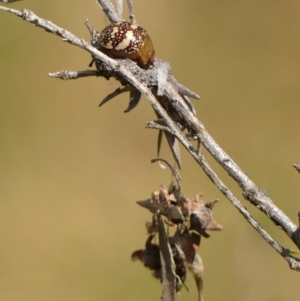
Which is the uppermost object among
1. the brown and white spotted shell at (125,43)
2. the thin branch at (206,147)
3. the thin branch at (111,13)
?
the thin branch at (111,13)

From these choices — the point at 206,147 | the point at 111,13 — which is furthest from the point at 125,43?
the point at 206,147

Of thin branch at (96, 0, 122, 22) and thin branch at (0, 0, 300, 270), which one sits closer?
thin branch at (0, 0, 300, 270)

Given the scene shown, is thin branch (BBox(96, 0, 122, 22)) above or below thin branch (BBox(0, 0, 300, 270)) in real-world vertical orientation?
above

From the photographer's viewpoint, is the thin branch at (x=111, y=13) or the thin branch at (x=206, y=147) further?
the thin branch at (x=111, y=13)

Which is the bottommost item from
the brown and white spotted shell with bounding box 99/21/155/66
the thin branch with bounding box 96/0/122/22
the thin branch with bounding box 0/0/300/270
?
the thin branch with bounding box 0/0/300/270

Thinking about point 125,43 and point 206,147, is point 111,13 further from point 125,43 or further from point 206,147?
point 206,147

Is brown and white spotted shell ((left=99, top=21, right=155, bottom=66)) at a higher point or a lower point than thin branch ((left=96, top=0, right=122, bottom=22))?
lower

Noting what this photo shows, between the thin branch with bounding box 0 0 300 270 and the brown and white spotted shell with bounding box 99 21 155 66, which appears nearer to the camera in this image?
the thin branch with bounding box 0 0 300 270

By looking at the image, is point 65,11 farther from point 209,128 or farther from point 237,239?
point 237,239
